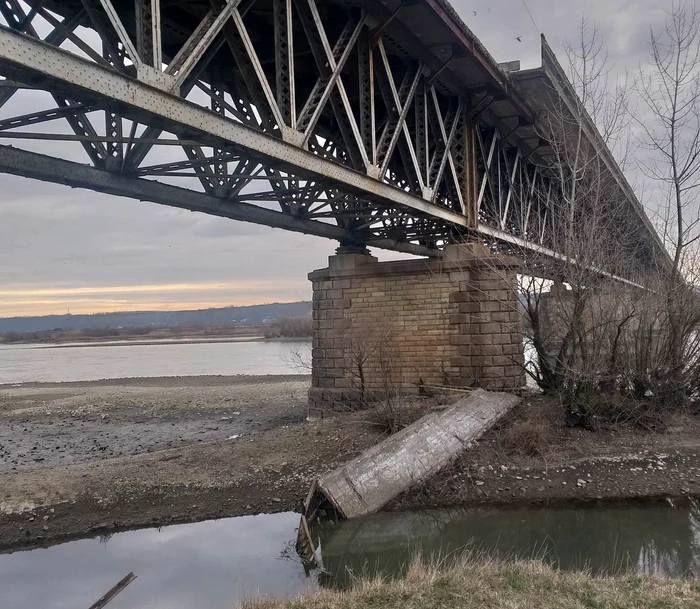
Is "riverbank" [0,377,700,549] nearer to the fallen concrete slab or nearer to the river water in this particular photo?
the fallen concrete slab

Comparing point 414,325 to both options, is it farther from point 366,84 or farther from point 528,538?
point 528,538

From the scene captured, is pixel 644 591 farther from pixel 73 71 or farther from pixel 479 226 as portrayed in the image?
pixel 479 226

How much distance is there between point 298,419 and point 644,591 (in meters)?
13.0

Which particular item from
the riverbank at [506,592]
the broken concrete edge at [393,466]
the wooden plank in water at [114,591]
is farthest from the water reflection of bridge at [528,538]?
the wooden plank in water at [114,591]

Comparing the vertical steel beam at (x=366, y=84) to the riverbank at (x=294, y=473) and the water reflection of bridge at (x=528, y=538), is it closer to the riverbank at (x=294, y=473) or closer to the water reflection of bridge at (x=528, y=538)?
the riverbank at (x=294, y=473)

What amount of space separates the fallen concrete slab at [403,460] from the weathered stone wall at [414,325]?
2.47 meters

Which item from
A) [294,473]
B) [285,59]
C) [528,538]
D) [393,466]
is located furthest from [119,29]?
[528,538]

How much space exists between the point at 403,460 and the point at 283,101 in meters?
5.83

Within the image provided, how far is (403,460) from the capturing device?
32.0 feet

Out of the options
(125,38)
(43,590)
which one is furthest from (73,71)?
(43,590)

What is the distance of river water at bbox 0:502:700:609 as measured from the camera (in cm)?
684

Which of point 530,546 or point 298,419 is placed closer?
point 530,546

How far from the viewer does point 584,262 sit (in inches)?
449

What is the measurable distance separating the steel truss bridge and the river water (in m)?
5.14
